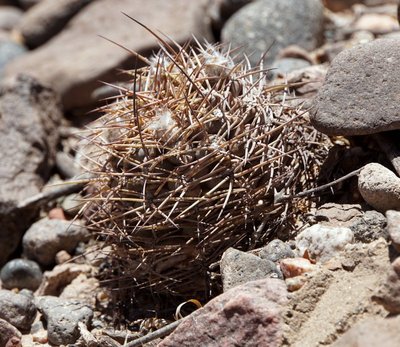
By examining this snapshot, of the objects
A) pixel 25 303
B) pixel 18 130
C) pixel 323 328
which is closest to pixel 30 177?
pixel 18 130

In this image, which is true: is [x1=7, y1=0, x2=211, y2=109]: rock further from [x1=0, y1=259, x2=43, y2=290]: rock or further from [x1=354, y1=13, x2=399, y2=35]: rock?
[x1=0, y1=259, x2=43, y2=290]: rock

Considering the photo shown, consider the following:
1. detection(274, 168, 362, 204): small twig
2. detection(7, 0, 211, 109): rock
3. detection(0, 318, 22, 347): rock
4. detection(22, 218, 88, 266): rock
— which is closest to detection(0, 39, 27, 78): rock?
detection(7, 0, 211, 109): rock

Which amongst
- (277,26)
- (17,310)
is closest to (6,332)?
(17,310)

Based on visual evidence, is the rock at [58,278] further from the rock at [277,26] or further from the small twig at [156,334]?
the rock at [277,26]

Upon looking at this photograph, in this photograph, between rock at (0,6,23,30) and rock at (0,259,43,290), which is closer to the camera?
rock at (0,259,43,290)

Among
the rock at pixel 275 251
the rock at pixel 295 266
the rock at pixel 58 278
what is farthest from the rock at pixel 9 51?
the rock at pixel 295 266
